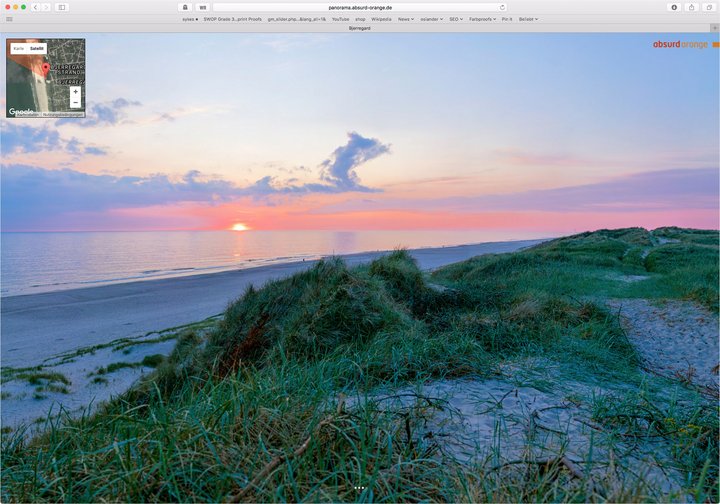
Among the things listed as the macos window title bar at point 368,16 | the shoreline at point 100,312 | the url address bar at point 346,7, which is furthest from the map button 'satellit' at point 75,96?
the shoreline at point 100,312

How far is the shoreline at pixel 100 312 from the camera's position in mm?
16312

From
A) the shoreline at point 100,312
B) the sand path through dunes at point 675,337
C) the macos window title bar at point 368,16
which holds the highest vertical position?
the macos window title bar at point 368,16

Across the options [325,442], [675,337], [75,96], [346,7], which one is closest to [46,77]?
[75,96]

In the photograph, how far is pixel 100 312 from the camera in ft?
73.5

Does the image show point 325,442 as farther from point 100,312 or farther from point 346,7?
point 100,312

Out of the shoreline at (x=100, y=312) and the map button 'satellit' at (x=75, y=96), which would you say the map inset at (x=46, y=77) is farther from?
the shoreline at (x=100, y=312)

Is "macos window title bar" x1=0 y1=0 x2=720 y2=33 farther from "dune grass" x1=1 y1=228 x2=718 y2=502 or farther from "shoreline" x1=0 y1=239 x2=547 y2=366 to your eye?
"shoreline" x1=0 y1=239 x2=547 y2=366

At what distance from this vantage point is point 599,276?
49.3 feet

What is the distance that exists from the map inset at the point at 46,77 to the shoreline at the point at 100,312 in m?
8.53

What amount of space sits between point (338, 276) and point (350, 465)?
5658 mm

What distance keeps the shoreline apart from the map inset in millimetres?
8531

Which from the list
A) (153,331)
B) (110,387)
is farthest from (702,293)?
(153,331)

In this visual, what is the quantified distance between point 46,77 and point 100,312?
21.6 m

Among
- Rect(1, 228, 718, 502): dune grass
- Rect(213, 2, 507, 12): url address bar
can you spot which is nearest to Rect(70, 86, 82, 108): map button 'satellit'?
Rect(213, 2, 507, 12): url address bar
